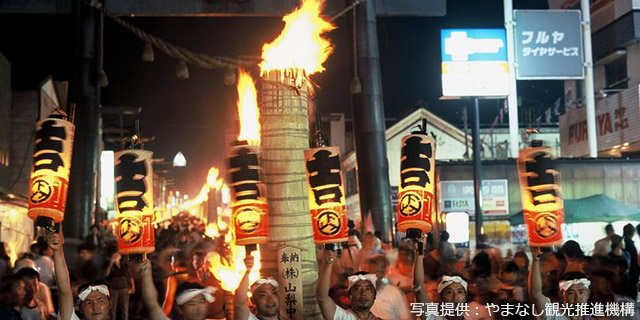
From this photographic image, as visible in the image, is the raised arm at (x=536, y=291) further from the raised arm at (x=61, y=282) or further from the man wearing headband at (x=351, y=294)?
the raised arm at (x=61, y=282)

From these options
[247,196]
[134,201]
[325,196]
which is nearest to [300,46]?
[325,196]

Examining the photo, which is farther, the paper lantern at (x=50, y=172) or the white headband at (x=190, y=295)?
the paper lantern at (x=50, y=172)

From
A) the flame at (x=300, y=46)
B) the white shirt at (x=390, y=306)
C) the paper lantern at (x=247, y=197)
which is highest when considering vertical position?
the flame at (x=300, y=46)

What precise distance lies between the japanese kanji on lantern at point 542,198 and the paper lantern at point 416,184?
1.02 metres

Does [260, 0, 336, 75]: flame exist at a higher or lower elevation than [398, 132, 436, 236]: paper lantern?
higher

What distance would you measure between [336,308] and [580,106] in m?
26.3

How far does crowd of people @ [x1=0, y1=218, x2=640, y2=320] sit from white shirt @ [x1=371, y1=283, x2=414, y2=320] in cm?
1

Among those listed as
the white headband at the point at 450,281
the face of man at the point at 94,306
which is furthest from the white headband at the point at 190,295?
the white headband at the point at 450,281

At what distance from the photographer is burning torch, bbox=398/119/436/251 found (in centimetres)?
686

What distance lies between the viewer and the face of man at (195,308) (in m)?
5.84

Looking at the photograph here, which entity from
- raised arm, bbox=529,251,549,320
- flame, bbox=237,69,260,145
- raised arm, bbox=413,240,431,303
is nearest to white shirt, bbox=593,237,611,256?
raised arm, bbox=529,251,549,320

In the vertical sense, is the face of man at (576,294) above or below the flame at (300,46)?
below

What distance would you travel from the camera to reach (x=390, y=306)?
24.7 ft

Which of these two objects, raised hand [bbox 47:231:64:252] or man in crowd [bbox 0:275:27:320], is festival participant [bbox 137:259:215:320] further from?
man in crowd [bbox 0:275:27:320]
